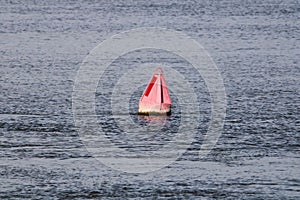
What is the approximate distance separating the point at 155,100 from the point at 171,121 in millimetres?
1026

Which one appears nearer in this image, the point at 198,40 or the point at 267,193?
the point at 267,193

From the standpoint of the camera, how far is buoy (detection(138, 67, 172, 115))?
96.4ft

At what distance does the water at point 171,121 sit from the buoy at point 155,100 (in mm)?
664

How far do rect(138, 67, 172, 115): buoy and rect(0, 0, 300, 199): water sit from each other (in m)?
0.66

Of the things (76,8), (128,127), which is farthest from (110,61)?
(76,8)

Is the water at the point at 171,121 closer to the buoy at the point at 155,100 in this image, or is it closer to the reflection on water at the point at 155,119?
the reflection on water at the point at 155,119

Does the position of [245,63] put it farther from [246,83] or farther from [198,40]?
[198,40]

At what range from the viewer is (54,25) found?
57219 millimetres

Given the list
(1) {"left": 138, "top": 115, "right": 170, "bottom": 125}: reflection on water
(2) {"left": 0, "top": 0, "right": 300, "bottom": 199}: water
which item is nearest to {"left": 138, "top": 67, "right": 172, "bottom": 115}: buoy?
(1) {"left": 138, "top": 115, "right": 170, "bottom": 125}: reflection on water

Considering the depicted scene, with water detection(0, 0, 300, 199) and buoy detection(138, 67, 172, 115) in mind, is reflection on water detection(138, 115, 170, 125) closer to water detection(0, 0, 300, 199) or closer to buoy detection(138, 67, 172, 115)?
buoy detection(138, 67, 172, 115)

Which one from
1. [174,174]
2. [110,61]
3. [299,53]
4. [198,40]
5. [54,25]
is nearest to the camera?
[174,174]

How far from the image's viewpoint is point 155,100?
2948cm

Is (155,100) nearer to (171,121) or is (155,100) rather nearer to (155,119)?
(155,119)

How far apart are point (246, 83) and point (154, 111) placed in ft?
24.1
